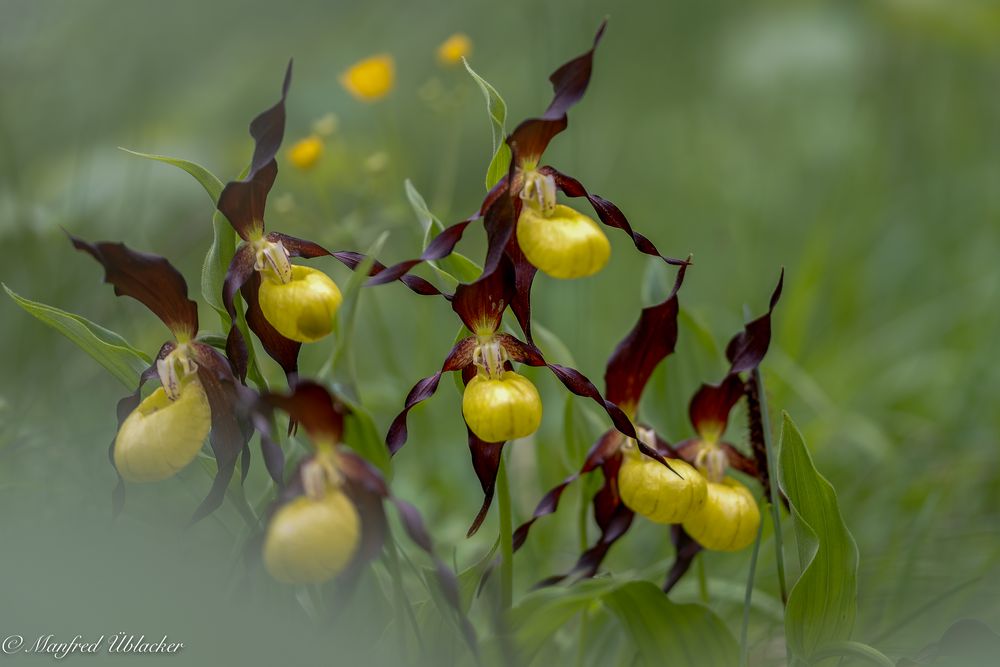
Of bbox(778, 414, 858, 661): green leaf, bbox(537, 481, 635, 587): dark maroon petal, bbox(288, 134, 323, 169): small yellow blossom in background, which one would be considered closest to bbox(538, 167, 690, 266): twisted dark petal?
A: bbox(778, 414, 858, 661): green leaf

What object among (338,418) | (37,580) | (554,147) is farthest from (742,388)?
(554,147)

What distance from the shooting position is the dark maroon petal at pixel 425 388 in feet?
2.69

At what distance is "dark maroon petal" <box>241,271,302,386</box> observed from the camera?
0.82 m

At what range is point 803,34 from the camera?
263 centimetres

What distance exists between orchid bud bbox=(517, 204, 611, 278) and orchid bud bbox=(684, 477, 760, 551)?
11.7 inches

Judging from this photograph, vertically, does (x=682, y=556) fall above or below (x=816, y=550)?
below

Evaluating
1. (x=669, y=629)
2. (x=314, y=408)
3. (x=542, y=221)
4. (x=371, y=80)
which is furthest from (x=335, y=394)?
(x=371, y=80)

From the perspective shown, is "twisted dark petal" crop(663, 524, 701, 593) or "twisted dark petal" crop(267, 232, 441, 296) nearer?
"twisted dark petal" crop(267, 232, 441, 296)

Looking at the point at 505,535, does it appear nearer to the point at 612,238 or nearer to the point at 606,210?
the point at 606,210

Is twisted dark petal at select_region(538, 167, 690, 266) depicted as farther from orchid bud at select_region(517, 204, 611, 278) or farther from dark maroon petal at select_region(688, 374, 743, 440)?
dark maroon petal at select_region(688, 374, 743, 440)

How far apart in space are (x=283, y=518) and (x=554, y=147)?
190 centimetres

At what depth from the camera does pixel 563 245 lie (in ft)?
2.60

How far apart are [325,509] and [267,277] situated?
0.85 ft

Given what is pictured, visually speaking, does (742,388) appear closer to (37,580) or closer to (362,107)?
(37,580)
